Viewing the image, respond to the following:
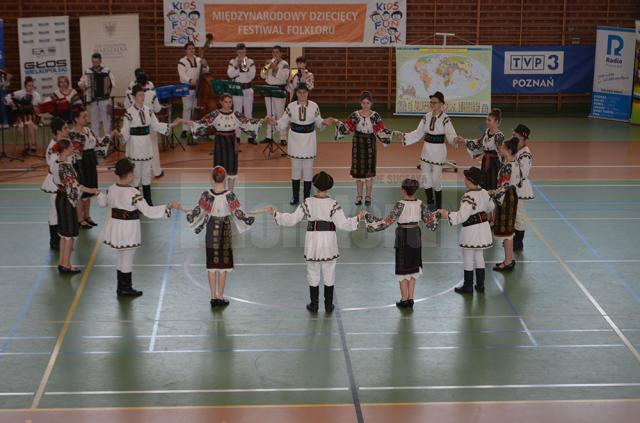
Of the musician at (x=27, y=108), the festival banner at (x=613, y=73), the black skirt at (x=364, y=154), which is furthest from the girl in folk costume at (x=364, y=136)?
the festival banner at (x=613, y=73)

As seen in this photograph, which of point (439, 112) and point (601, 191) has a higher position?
point (439, 112)

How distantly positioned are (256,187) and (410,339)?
7.52 metres

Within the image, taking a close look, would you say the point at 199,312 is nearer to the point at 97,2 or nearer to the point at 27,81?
the point at 27,81

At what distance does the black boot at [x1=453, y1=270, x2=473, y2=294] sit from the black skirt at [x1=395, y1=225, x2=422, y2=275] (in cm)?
109

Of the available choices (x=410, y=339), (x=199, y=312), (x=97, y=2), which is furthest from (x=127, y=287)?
(x=97, y=2)

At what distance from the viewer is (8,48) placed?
25578mm

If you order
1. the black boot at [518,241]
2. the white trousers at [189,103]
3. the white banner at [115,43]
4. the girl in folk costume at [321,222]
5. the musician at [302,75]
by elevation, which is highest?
the white banner at [115,43]

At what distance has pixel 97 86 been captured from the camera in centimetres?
2120

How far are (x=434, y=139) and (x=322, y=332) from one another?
556cm

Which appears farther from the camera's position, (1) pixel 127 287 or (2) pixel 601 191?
(2) pixel 601 191

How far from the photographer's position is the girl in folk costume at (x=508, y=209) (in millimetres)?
12961

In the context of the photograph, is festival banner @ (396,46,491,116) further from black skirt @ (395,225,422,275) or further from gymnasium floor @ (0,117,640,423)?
black skirt @ (395,225,422,275)

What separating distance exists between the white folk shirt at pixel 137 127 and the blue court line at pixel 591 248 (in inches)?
281

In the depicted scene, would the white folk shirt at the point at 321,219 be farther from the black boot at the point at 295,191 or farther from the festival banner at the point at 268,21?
the festival banner at the point at 268,21
